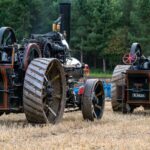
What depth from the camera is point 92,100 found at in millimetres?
12641

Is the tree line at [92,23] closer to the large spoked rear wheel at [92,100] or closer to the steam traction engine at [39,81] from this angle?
the large spoked rear wheel at [92,100]

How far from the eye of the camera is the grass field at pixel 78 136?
8.14 m

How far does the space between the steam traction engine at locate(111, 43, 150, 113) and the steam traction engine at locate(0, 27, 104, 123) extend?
2.59 metres

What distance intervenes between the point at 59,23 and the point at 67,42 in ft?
1.66

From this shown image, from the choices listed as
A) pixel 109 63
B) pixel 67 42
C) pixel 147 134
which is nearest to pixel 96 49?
pixel 109 63

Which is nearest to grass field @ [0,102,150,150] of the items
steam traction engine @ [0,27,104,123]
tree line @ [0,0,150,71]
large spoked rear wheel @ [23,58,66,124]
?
large spoked rear wheel @ [23,58,66,124]

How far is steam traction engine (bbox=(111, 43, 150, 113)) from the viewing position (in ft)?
49.5

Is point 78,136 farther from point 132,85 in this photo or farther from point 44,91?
point 132,85

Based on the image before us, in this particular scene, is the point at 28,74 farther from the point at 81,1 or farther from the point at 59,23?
the point at 81,1

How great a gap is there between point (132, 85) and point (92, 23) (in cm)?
3818

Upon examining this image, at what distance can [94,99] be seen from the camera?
12742mm

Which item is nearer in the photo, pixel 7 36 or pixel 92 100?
pixel 7 36

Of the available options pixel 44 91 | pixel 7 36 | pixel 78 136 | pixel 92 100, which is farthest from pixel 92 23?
pixel 78 136

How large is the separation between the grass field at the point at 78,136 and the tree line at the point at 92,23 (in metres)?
38.3
